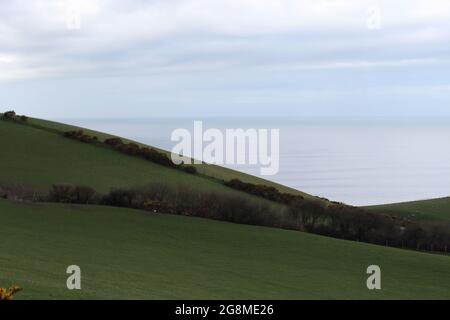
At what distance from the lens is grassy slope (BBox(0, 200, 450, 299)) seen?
18.2 meters

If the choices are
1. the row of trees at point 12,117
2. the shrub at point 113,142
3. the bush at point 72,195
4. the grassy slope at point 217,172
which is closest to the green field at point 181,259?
the bush at point 72,195

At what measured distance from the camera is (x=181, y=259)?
24.8m

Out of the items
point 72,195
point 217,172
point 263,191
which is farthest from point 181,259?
point 217,172

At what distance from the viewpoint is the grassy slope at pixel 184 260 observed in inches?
717

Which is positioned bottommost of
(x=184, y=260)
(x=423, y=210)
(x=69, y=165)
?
(x=184, y=260)

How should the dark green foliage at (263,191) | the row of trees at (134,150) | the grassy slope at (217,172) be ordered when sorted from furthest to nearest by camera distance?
the grassy slope at (217,172) < the row of trees at (134,150) < the dark green foliage at (263,191)

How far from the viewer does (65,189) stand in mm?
35500

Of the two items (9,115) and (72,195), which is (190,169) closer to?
(72,195)

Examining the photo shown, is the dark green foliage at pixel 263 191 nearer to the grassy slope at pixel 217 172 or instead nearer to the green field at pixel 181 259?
the grassy slope at pixel 217 172

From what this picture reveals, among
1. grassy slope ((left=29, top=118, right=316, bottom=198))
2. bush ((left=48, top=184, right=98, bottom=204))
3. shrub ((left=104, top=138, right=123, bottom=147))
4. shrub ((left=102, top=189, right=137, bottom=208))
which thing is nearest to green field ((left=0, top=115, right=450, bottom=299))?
shrub ((left=102, top=189, right=137, bottom=208))

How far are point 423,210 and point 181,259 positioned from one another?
35355 millimetres

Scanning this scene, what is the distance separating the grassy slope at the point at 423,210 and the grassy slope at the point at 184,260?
22.6 metres

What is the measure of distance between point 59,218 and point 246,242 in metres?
9.57
